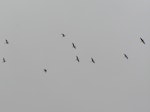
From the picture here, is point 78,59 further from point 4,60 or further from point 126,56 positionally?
point 4,60

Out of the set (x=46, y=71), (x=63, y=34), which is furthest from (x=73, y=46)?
(x=46, y=71)

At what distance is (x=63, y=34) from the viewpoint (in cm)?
3834

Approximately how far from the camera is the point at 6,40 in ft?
121

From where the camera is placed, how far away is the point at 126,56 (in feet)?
128

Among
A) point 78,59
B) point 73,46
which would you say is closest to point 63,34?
point 73,46

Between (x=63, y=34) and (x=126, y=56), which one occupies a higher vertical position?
(x=63, y=34)

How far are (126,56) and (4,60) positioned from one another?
38.5 feet

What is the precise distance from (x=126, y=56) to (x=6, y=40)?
11.6 metres

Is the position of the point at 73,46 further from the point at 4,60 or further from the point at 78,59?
the point at 4,60

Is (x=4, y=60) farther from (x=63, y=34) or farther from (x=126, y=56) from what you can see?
(x=126, y=56)

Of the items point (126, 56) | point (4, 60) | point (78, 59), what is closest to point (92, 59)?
point (78, 59)

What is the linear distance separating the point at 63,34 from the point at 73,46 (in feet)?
5.78

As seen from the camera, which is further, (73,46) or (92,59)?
(92,59)

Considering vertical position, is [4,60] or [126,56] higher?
[4,60]
